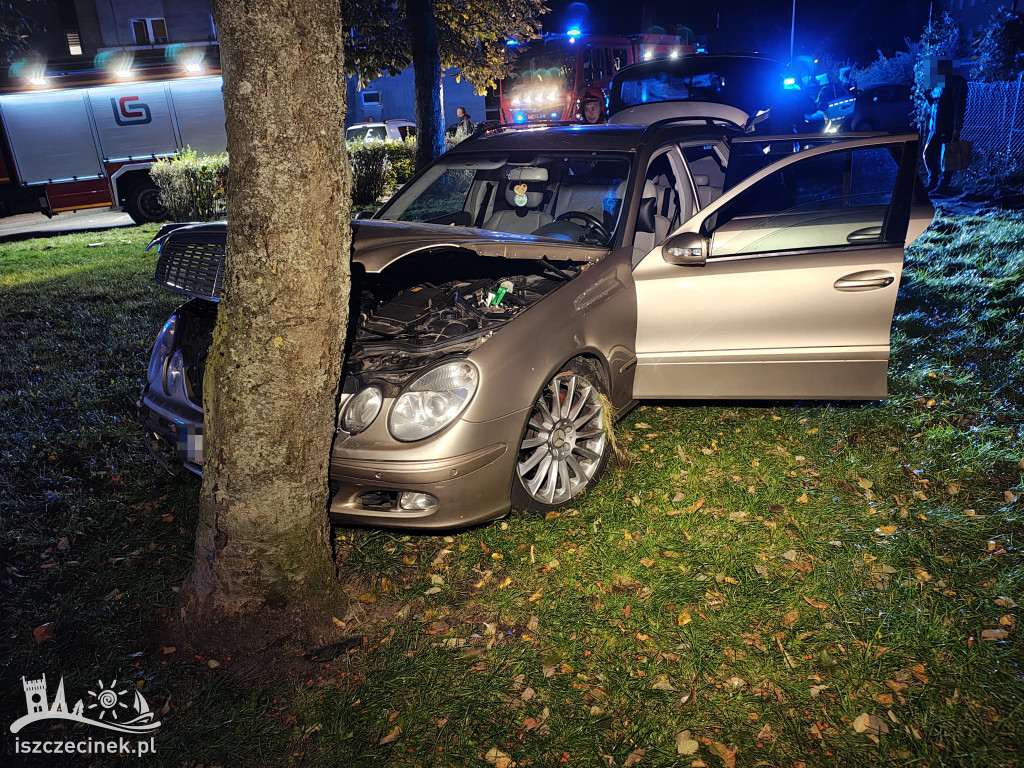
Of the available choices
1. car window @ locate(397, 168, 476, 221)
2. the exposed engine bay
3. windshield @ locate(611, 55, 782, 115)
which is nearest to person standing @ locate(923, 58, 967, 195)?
windshield @ locate(611, 55, 782, 115)

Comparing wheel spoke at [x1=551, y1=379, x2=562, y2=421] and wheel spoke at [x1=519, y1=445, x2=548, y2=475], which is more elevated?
wheel spoke at [x1=551, y1=379, x2=562, y2=421]

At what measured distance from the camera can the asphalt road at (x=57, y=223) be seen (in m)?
13.3

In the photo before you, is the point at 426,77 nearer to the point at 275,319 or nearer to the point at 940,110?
the point at 940,110

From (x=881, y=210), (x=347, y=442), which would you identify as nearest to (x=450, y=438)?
(x=347, y=442)

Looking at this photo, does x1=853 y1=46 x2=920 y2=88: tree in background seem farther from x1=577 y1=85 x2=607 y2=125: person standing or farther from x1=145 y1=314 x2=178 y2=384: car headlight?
x1=145 y1=314 x2=178 y2=384: car headlight

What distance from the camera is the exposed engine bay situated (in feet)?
10.5

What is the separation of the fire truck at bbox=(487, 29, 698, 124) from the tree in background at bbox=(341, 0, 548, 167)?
1.75m

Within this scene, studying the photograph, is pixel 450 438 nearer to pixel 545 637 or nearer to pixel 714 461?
pixel 545 637

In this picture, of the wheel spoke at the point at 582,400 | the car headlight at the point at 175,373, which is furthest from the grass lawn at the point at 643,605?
the car headlight at the point at 175,373

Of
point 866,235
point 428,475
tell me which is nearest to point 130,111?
point 428,475

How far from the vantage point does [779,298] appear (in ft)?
12.4

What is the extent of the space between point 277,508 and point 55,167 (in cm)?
1510

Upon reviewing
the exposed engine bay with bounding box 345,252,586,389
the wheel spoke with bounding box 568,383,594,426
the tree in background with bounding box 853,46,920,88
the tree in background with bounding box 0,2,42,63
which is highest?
the tree in background with bounding box 0,2,42,63

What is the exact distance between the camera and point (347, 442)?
299 cm
